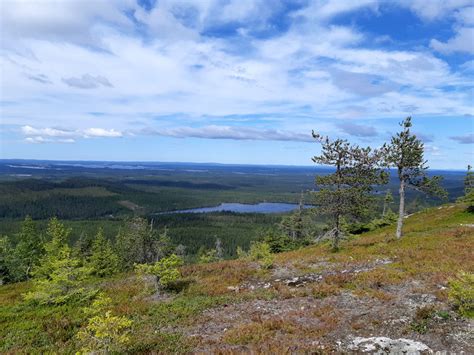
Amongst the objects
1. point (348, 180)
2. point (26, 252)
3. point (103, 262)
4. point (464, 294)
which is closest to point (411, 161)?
point (348, 180)

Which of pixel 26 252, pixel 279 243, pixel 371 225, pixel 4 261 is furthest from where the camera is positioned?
pixel 4 261

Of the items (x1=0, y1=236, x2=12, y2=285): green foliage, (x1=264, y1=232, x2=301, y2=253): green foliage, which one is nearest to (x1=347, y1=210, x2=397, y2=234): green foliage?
(x1=264, y1=232, x2=301, y2=253): green foliage

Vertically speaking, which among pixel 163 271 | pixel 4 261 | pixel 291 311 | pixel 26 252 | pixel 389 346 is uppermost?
pixel 389 346

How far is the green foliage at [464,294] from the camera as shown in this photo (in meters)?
13.3

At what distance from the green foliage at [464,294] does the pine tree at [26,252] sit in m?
56.9

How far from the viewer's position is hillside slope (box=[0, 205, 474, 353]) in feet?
40.7

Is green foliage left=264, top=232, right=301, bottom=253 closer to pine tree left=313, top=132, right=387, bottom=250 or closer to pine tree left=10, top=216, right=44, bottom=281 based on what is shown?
pine tree left=313, top=132, right=387, bottom=250

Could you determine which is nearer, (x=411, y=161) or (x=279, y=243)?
(x=411, y=161)

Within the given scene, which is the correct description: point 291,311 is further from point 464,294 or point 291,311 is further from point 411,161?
point 411,161

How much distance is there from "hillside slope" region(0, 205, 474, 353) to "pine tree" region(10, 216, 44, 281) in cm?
3226

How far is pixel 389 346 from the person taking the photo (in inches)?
435

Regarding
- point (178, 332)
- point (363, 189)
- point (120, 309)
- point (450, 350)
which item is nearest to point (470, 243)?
point (363, 189)

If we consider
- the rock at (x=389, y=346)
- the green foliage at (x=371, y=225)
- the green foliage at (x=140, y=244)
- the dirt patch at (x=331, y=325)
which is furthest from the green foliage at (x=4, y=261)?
the rock at (x=389, y=346)

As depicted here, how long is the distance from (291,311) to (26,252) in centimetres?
5410
